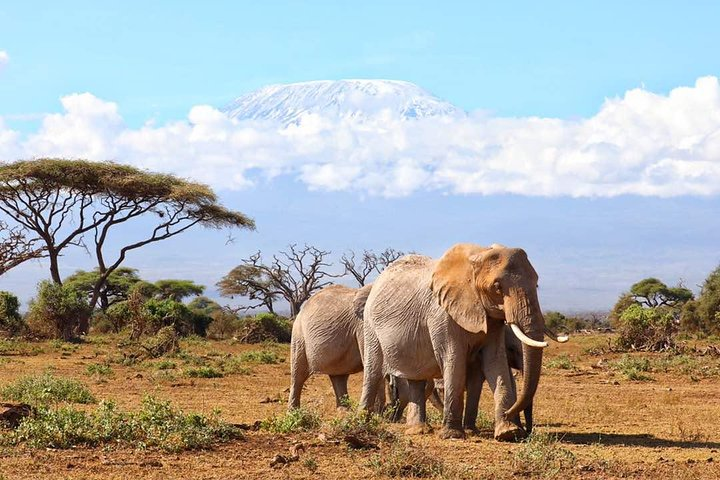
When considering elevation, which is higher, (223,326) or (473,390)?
(223,326)

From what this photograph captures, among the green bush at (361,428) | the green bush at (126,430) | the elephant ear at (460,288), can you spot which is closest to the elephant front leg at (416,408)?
the green bush at (361,428)

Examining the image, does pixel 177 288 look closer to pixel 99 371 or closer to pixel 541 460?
pixel 99 371

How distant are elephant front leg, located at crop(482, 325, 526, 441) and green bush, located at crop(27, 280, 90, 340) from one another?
26.8 meters

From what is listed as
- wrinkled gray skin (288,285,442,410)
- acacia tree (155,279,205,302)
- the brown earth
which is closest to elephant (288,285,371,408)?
wrinkled gray skin (288,285,442,410)

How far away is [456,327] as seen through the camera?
37.7 ft

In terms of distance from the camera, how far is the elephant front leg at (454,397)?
37.2 ft

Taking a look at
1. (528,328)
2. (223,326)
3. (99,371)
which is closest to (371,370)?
(528,328)

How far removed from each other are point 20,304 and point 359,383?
20.4 meters

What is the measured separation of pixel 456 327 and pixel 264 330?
28.0 m

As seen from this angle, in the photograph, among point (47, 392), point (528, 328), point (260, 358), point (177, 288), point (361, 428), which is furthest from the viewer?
point (177, 288)

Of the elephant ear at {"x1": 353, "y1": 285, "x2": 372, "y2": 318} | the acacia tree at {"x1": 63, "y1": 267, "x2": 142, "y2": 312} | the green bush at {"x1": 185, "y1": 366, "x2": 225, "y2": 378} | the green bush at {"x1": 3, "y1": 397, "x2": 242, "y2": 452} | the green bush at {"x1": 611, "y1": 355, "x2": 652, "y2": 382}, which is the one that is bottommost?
the green bush at {"x1": 3, "y1": 397, "x2": 242, "y2": 452}

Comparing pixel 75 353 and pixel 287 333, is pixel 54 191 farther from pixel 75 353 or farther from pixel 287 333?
pixel 75 353

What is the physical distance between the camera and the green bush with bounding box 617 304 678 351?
3059 centimetres

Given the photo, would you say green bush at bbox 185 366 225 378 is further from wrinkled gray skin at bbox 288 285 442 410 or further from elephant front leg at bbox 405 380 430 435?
elephant front leg at bbox 405 380 430 435
